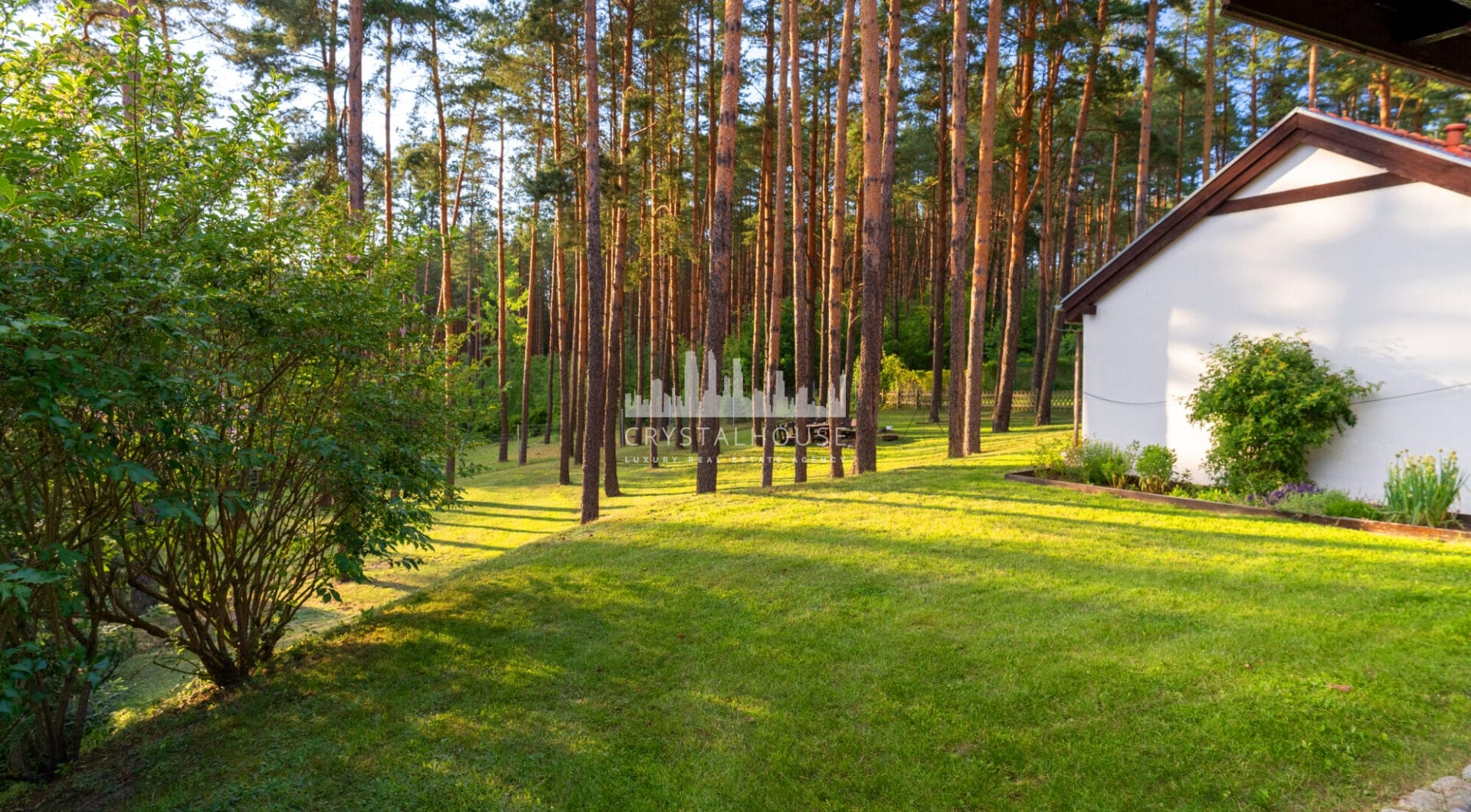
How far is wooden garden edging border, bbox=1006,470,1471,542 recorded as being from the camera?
6711mm

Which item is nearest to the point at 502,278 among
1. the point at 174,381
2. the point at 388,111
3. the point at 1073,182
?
the point at 388,111

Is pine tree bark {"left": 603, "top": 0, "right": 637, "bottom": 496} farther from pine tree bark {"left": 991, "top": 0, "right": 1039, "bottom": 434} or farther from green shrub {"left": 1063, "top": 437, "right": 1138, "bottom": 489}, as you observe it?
green shrub {"left": 1063, "top": 437, "right": 1138, "bottom": 489}

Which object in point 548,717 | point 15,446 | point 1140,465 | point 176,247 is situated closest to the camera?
point 15,446

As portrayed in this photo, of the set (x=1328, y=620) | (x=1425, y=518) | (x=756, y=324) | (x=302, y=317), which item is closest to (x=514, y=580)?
(x=302, y=317)

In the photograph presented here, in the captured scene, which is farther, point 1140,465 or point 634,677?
point 1140,465

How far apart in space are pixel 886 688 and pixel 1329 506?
21.4ft

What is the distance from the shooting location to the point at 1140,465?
977 centimetres

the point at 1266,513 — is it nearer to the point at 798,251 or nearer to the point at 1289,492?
the point at 1289,492

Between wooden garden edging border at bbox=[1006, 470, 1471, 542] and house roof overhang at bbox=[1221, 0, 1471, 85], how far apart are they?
6.90 meters

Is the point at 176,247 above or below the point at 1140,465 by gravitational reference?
above

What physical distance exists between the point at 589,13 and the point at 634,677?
12.2 meters

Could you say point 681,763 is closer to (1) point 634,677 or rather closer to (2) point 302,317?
(1) point 634,677

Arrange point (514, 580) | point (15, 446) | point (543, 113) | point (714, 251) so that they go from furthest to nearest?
point (543, 113)
point (714, 251)
point (514, 580)
point (15, 446)

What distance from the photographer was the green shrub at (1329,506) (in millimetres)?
7535
